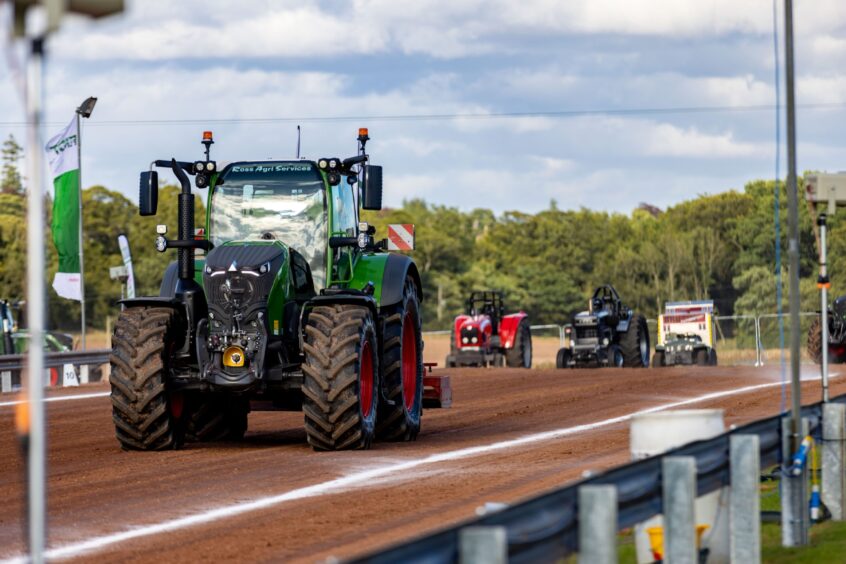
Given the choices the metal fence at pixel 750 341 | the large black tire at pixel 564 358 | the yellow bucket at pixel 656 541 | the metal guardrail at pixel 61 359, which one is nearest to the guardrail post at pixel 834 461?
the yellow bucket at pixel 656 541

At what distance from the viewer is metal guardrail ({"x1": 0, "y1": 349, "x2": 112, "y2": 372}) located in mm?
27312

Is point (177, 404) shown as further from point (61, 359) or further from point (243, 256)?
point (61, 359)

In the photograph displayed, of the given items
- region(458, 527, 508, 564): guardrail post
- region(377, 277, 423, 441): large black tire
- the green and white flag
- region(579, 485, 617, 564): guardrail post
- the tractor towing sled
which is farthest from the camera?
Answer: the tractor towing sled

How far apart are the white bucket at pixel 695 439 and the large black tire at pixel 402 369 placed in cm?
683

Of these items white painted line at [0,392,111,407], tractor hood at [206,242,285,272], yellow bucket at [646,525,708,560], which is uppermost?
tractor hood at [206,242,285,272]

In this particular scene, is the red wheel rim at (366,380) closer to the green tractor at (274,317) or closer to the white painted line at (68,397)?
the green tractor at (274,317)

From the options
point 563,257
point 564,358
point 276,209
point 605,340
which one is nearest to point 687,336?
point 605,340

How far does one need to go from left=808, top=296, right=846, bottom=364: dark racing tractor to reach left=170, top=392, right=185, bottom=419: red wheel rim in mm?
21301

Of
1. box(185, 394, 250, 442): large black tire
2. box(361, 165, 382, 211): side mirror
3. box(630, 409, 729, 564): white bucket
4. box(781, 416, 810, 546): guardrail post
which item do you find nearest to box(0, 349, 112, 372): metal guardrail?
box(185, 394, 250, 442): large black tire

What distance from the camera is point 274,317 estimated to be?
1453cm

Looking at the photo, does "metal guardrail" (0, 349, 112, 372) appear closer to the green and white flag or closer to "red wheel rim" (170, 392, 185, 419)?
the green and white flag

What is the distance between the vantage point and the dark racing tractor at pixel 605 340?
36969 millimetres

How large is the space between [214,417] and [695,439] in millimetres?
8652

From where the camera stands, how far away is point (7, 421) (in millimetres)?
20625
